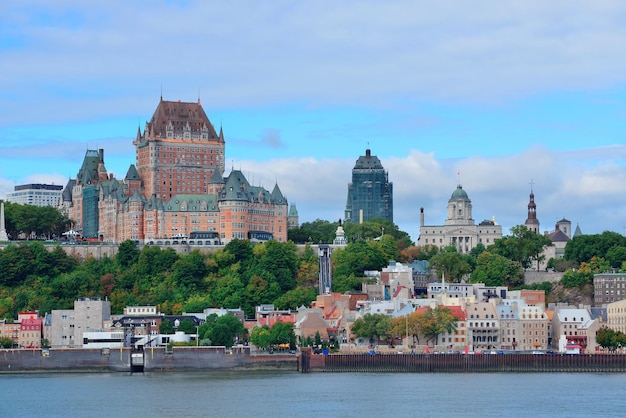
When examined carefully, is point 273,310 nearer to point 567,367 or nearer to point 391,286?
point 391,286

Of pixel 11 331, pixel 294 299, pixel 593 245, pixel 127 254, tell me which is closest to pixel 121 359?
pixel 11 331

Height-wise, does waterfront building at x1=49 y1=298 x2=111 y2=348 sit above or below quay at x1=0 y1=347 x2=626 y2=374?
above

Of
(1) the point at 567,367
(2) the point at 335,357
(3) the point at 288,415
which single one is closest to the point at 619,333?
(1) the point at 567,367

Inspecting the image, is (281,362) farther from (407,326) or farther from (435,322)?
(435,322)

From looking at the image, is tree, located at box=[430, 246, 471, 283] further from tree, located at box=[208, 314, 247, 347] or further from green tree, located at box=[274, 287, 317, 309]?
tree, located at box=[208, 314, 247, 347]

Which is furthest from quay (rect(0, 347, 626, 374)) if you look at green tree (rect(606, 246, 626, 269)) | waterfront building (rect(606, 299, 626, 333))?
green tree (rect(606, 246, 626, 269))

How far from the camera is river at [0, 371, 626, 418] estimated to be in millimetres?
110812

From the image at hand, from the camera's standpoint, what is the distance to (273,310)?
179 metres

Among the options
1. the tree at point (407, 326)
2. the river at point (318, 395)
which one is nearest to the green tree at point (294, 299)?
the tree at point (407, 326)

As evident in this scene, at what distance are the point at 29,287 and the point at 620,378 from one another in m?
78.2

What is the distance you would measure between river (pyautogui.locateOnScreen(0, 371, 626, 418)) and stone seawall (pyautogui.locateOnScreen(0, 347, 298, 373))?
6.62m

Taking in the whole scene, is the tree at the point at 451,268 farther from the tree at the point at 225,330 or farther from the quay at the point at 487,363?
the quay at the point at 487,363

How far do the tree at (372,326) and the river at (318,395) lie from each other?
1291 centimetres

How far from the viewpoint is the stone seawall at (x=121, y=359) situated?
15662 centimetres
